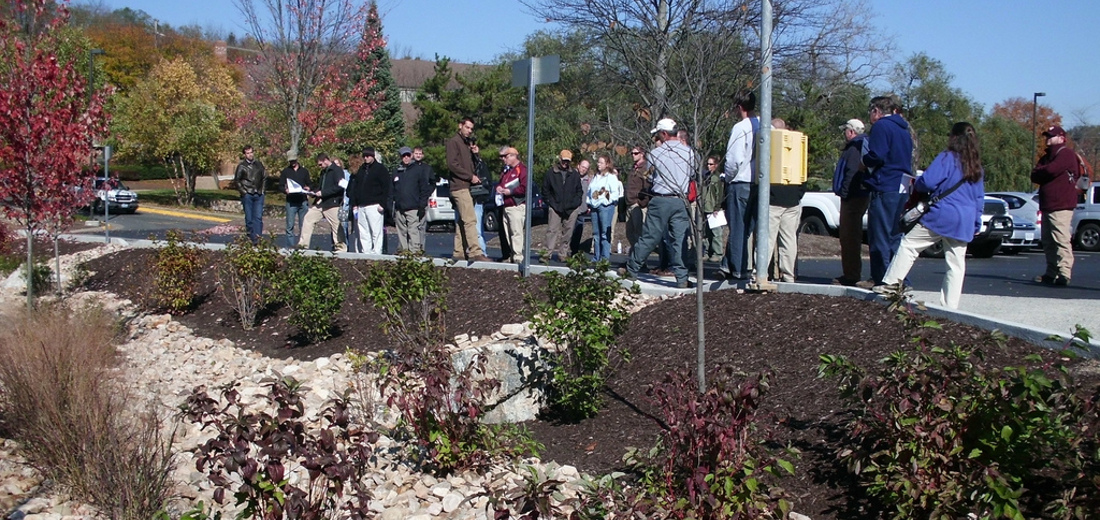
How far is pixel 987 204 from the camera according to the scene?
21422 mm

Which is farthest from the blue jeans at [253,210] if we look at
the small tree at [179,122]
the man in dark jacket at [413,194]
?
the small tree at [179,122]

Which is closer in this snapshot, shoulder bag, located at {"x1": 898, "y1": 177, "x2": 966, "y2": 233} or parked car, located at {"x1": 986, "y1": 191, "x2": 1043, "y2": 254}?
shoulder bag, located at {"x1": 898, "y1": 177, "x2": 966, "y2": 233}

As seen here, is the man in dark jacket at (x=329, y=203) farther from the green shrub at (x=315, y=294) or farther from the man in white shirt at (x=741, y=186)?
the man in white shirt at (x=741, y=186)

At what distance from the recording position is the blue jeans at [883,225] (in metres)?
8.25

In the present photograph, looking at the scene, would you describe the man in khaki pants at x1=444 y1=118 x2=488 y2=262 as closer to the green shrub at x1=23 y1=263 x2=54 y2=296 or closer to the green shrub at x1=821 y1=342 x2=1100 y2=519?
the green shrub at x1=23 y1=263 x2=54 y2=296

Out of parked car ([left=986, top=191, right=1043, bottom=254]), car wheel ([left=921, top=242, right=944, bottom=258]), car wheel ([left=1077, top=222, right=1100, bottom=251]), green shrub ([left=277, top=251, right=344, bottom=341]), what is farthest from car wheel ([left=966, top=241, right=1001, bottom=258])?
green shrub ([left=277, top=251, right=344, bottom=341])

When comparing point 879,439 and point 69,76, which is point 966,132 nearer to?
point 879,439

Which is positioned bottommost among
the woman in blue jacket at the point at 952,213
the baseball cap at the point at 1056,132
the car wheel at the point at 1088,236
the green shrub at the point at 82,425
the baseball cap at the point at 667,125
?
the green shrub at the point at 82,425

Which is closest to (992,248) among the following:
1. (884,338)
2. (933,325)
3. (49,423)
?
(884,338)

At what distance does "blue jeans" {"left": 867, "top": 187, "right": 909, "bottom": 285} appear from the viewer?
8.25 meters

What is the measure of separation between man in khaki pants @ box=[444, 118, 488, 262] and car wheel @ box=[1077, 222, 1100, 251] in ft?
57.8

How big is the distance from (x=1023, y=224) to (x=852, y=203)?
1497 cm

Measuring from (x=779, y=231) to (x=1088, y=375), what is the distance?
3813 mm

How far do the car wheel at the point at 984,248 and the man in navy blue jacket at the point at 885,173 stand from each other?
12870 mm
